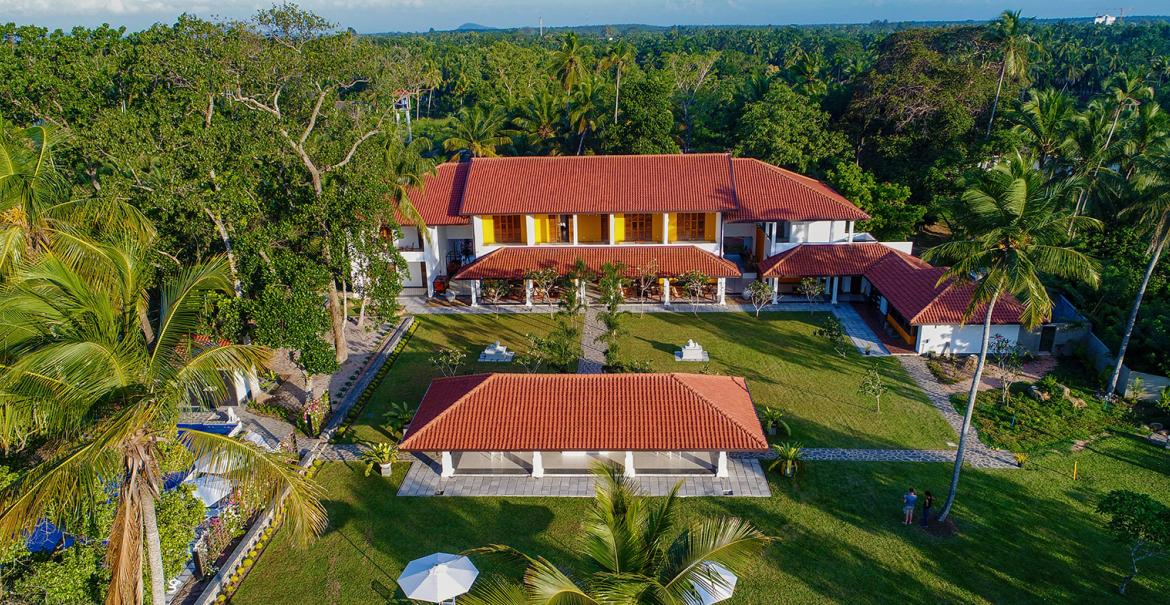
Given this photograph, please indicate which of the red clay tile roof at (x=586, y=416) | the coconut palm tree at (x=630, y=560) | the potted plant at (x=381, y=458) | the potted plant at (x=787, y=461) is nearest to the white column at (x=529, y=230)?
the red clay tile roof at (x=586, y=416)

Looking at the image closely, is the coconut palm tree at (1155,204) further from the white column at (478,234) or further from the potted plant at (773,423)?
the white column at (478,234)

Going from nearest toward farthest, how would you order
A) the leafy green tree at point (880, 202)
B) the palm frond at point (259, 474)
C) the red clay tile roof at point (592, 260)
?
1. the palm frond at point (259, 474)
2. the red clay tile roof at point (592, 260)
3. the leafy green tree at point (880, 202)

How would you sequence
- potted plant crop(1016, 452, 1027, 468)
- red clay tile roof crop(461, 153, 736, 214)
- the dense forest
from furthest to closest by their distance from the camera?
red clay tile roof crop(461, 153, 736, 214)
the dense forest
potted plant crop(1016, 452, 1027, 468)

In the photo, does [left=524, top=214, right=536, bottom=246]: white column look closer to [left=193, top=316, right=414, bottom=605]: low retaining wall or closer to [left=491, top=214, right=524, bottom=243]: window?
[left=491, top=214, right=524, bottom=243]: window

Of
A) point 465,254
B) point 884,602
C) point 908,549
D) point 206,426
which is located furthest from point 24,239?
point 465,254

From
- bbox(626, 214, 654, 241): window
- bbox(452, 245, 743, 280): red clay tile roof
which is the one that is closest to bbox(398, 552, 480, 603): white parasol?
bbox(452, 245, 743, 280): red clay tile roof

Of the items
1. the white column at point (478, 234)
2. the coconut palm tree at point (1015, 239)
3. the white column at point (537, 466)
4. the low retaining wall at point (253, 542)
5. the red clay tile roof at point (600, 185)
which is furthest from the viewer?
the white column at point (478, 234)
